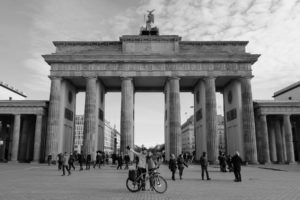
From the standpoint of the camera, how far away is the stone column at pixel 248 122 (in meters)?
39.7

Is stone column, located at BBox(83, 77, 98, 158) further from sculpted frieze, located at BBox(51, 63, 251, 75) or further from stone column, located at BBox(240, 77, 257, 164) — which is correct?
stone column, located at BBox(240, 77, 257, 164)

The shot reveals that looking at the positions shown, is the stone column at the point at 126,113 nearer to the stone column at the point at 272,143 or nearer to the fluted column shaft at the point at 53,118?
the fluted column shaft at the point at 53,118

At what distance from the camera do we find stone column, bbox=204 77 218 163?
40.0m

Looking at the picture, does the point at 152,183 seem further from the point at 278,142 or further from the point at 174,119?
the point at 278,142

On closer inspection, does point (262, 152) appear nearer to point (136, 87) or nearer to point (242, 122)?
point (242, 122)

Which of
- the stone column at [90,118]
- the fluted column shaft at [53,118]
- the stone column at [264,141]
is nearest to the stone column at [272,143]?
the stone column at [264,141]

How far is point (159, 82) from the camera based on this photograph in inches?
1868

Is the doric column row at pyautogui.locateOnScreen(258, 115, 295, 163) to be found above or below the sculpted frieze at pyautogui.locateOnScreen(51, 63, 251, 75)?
below

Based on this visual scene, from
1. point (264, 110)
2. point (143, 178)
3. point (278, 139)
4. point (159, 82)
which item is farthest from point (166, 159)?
point (143, 178)

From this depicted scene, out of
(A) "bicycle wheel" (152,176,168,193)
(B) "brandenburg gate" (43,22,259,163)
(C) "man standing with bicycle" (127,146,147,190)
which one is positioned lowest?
(A) "bicycle wheel" (152,176,168,193)

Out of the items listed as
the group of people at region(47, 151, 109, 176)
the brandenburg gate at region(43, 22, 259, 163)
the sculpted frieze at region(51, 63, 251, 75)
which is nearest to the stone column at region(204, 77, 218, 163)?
the brandenburg gate at region(43, 22, 259, 163)

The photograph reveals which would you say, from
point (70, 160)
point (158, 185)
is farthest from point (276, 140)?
point (158, 185)

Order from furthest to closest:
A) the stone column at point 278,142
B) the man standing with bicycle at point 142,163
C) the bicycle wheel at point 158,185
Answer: the stone column at point 278,142 → the man standing with bicycle at point 142,163 → the bicycle wheel at point 158,185

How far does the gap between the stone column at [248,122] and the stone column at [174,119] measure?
9.81 metres
